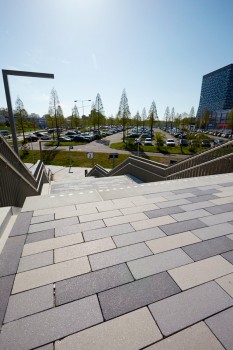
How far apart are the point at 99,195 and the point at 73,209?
908 mm

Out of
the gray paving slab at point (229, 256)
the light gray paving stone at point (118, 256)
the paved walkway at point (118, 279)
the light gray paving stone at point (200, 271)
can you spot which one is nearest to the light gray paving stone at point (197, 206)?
the paved walkway at point (118, 279)

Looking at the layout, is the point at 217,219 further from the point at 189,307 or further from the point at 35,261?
the point at 35,261

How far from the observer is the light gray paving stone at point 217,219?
3176 millimetres

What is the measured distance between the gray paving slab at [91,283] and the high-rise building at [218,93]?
10409cm

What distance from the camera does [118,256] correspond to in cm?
233

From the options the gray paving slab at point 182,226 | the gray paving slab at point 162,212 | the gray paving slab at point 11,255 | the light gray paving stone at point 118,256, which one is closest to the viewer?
the gray paving slab at point 11,255

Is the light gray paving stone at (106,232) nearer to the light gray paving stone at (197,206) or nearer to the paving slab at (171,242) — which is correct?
the paving slab at (171,242)

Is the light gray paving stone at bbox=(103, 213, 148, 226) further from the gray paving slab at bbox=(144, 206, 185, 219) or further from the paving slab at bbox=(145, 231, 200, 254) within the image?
the paving slab at bbox=(145, 231, 200, 254)

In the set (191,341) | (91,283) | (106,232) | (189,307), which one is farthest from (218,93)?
(191,341)

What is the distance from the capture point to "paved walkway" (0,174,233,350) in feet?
4.74

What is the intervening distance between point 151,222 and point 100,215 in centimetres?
91

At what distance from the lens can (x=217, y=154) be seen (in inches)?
327

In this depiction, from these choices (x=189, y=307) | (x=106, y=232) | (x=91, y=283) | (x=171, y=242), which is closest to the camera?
(x=189, y=307)

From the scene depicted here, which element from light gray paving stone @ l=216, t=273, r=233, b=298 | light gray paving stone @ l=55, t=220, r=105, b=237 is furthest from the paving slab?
light gray paving stone @ l=55, t=220, r=105, b=237
